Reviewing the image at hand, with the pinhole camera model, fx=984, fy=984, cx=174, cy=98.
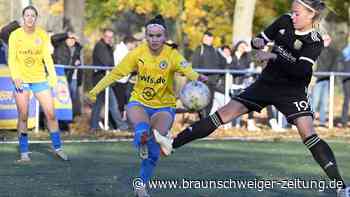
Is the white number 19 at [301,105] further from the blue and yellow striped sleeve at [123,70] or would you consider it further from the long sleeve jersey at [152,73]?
Answer: the blue and yellow striped sleeve at [123,70]

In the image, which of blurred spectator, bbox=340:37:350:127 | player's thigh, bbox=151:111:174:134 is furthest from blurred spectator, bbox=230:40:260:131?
player's thigh, bbox=151:111:174:134

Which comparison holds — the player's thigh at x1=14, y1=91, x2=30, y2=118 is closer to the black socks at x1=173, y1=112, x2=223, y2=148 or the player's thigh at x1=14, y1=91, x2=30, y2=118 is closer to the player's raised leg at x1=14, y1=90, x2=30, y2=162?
the player's raised leg at x1=14, y1=90, x2=30, y2=162

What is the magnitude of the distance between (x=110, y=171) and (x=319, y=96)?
372 inches

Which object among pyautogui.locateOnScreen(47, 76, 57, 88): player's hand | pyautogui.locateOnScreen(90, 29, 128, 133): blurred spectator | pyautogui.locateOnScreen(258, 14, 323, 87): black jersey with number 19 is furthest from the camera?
pyautogui.locateOnScreen(90, 29, 128, 133): blurred spectator

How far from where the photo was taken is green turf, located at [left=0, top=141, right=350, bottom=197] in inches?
426

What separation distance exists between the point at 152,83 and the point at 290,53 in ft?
4.94

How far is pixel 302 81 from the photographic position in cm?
1026

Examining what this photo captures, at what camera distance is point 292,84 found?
404 inches

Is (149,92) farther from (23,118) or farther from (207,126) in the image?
(23,118)

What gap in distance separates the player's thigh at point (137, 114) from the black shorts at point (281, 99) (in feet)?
3.39

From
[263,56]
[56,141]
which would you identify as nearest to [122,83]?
[56,141]

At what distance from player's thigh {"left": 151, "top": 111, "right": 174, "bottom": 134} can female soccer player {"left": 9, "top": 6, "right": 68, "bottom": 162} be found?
3.52m

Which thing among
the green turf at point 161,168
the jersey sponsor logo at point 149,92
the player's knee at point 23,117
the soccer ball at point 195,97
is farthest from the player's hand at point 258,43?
the player's knee at point 23,117

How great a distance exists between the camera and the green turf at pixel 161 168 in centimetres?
1083
